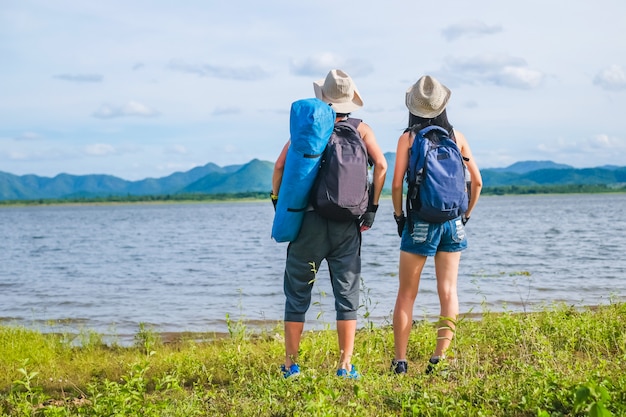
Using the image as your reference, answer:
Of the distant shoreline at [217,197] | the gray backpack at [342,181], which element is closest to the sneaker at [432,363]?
the gray backpack at [342,181]

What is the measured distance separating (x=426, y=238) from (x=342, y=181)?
34.1 inches

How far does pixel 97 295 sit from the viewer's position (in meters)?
17.3

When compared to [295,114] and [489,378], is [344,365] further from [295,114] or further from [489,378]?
[295,114]

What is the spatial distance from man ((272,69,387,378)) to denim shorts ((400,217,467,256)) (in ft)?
1.25

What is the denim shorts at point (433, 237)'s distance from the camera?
223 inches

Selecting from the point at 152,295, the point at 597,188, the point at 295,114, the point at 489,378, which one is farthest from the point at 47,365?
the point at 597,188

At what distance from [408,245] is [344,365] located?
1139 mm

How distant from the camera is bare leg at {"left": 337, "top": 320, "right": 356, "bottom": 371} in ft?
18.9

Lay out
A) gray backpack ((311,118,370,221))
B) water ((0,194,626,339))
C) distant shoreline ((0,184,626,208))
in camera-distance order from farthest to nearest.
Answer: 1. distant shoreline ((0,184,626,208))
2. water ((0,194,626,339))
3. gray backpack ((311,118,370,221))

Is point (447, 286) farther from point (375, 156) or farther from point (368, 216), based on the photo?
point (375, 156)

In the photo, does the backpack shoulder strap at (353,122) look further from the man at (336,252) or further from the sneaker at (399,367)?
the sneaker at (399,367)

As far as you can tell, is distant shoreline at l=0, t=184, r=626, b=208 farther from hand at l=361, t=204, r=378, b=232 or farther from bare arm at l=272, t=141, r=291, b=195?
hand at l=361, t=204, r=378, b=232

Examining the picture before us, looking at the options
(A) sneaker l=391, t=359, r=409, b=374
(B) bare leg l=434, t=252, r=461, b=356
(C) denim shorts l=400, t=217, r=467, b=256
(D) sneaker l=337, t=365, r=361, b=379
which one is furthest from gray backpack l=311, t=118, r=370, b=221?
(A) sneaker l=391, t=359, r=409, b=374

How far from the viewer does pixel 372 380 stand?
5.28 m
